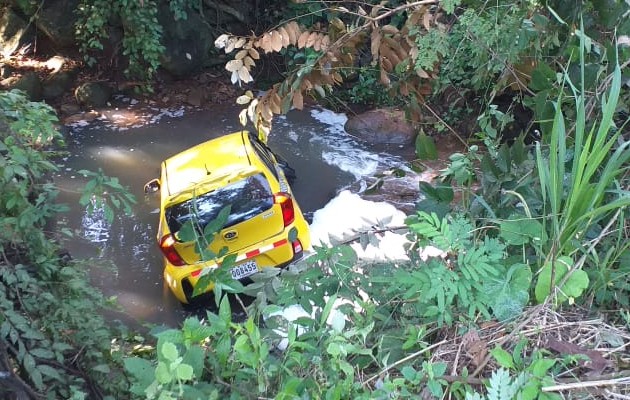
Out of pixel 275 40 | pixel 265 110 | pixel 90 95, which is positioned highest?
pixel 275 40

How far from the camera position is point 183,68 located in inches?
485

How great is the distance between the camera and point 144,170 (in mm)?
9016

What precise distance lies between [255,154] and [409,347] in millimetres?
4671

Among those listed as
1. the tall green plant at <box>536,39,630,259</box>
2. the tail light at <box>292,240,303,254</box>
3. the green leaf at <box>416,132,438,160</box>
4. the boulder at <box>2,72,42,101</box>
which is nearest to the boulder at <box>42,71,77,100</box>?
the boulder at <box>2,72,42,101</box>

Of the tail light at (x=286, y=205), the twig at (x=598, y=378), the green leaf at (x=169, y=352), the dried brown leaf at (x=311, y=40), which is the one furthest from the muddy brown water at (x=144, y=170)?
the twig at (x=598, y=378)

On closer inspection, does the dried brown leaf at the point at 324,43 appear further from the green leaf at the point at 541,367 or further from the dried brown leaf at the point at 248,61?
the green leaf at the point at 541,367

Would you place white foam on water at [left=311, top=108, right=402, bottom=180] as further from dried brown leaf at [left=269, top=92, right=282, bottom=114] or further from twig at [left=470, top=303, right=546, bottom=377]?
twig at [left=470, top=303, right=546, bottom=377]

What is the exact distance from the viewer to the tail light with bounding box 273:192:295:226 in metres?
5.53

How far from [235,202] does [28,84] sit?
780cm

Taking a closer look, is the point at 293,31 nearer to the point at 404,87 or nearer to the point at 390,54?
the point at 390,54

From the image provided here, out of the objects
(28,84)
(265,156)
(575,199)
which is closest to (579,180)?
(575,199)

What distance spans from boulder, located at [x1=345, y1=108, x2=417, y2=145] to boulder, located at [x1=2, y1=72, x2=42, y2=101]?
6.36m

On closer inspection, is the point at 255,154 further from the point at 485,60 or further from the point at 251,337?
the point at 251,337

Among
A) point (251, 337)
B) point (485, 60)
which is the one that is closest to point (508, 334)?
point (251, 337)
